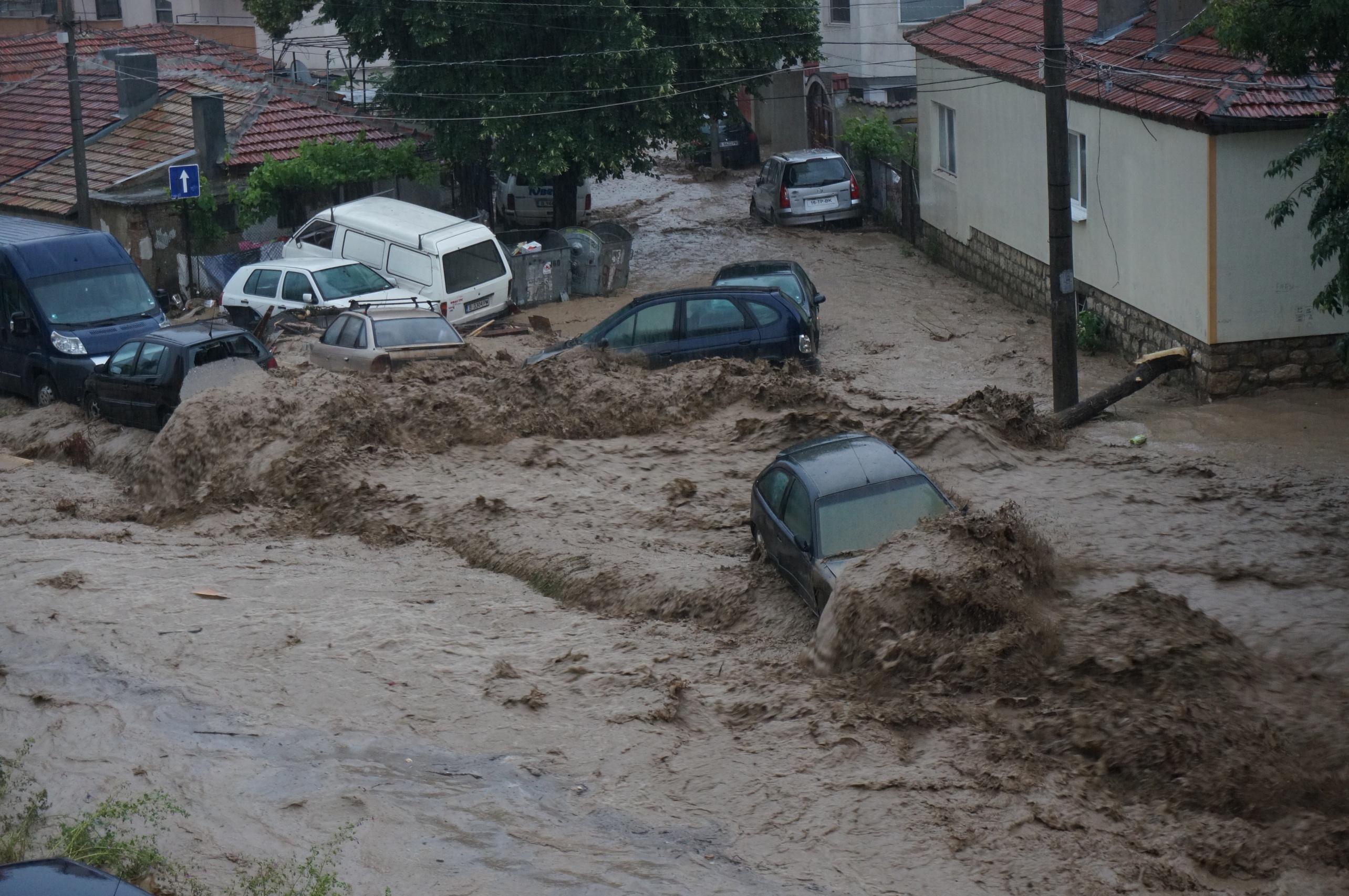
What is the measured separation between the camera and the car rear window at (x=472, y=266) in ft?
71.4

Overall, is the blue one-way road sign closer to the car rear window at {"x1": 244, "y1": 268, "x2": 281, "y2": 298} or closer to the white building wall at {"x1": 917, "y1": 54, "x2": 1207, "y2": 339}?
the car rear window at {"x1": 244, "y1": 268, "x2": 281, "y2": 298}

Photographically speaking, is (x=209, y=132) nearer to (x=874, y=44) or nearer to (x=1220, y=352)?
(x=874, y=44)

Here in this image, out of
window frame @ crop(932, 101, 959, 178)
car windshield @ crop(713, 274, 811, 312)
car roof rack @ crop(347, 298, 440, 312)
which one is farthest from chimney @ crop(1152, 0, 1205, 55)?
car roof rack @ crop(347, 298, 440, 312)

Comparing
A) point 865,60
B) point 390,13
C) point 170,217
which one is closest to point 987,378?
point 390,13

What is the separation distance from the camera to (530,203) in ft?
104

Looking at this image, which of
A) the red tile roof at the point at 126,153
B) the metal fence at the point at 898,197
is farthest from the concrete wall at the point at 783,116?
the red tile roof at the point at 126,153

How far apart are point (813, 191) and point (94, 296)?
1569 cm

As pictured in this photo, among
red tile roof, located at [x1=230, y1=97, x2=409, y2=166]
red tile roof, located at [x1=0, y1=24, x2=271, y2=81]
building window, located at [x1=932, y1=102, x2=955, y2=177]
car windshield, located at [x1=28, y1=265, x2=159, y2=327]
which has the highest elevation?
red tile roof, located at [x1=0, y1=24, x2=271, y2=81]

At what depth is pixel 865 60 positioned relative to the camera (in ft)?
122

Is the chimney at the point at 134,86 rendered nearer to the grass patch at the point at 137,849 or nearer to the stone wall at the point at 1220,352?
the stone wall at the point at 1220,352

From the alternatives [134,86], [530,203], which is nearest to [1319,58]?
[530,203]

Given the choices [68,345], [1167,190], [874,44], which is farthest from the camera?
[874,44]

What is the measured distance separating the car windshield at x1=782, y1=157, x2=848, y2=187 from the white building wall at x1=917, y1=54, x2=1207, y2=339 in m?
4.10

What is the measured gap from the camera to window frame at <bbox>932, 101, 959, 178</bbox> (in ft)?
84.2
